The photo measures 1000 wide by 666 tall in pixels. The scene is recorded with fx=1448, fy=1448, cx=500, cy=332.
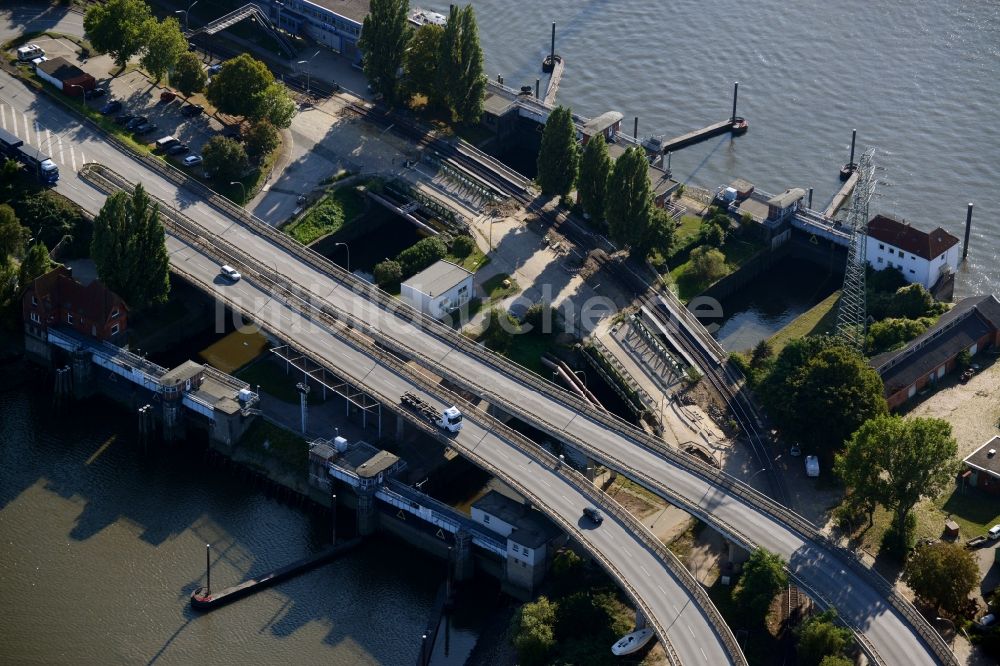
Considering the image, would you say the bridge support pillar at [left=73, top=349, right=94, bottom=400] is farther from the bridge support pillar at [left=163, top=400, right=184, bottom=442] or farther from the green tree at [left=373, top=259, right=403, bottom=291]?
the green tree at [left=373, top=259, right=403, bottom=291]

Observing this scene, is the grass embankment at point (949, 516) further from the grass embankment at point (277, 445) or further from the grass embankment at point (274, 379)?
the grass embankment at point (274, 379)

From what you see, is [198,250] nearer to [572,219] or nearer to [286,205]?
[286,205]

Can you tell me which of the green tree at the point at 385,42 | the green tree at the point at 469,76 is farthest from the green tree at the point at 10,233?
the green tree at the point at 469,76

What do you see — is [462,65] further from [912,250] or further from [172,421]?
[172,421]

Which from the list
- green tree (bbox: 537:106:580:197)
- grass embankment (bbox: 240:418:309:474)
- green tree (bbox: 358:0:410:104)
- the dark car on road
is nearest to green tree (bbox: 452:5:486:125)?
green tree (bbox: 358:0:410:104)

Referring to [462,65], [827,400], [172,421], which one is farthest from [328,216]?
[827,400]

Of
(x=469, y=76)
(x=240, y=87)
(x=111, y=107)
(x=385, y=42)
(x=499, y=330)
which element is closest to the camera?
(x=499, y=330)

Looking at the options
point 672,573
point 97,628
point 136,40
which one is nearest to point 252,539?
point 97,628
